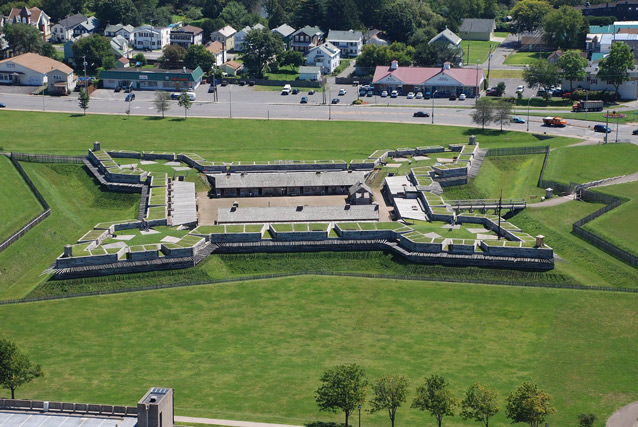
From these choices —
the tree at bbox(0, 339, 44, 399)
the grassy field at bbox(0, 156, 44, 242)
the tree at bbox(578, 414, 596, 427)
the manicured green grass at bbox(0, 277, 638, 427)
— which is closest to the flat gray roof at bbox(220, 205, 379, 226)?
the manicured green grass at bbox(0, 277, 638, 427)

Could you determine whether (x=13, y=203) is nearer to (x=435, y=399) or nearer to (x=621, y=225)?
(x=435, y=399)

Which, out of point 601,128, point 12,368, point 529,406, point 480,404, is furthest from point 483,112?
point 12,368

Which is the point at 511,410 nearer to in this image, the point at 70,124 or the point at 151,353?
the point at 151,353

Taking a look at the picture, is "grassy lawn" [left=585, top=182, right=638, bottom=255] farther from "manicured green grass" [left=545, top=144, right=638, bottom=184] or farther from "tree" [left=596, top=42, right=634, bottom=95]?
"tree" [left=596, top=42, right=634, bottom=95]

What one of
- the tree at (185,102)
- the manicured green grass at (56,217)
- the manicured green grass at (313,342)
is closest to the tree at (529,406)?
the manicured green grass at (313,342)

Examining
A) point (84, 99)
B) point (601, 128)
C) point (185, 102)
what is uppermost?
point (84, 99)

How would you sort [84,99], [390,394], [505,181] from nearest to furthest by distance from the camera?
1. [390,394]
2. [505,181]
3. [84,99]

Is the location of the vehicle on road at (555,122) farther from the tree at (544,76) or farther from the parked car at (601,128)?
the tree at (544,76)
